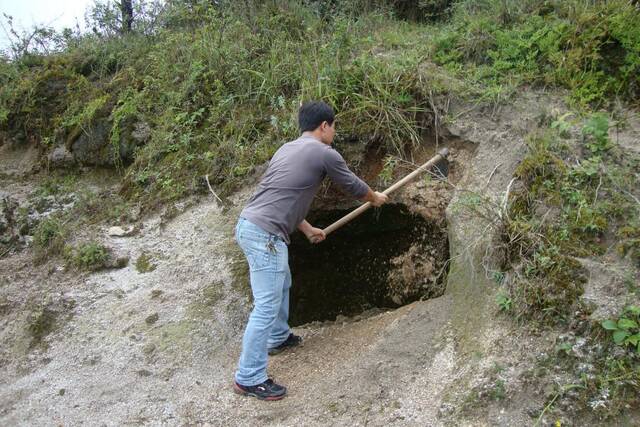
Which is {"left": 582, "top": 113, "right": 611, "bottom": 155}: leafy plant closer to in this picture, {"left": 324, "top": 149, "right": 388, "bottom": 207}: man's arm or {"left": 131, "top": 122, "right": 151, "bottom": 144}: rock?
{"left": 324, "top": 149, "right": 388, "bottom": 207}: man's arm

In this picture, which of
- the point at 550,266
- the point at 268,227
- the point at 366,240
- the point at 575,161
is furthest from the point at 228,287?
the point at 575,161

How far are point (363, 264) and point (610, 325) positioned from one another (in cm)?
292

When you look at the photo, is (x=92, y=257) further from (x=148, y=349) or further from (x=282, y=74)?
(x=282, y=74)

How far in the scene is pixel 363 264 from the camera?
19.4 feet

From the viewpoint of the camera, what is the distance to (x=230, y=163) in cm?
566

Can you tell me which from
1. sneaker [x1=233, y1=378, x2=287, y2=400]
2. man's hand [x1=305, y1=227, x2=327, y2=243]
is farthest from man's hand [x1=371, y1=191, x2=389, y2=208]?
sneaker [x1=233, y1=378, x2=287, y2=400]

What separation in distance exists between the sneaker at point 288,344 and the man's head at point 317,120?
153 cm

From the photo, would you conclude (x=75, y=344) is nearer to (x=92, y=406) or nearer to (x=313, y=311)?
(x=92, y=406)

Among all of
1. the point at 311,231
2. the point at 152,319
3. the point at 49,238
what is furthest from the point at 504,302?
the point at 49,238

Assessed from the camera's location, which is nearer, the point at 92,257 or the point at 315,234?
the point at 315,234

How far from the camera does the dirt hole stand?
546 centimetres

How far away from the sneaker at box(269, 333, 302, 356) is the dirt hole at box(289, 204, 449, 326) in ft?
2.86

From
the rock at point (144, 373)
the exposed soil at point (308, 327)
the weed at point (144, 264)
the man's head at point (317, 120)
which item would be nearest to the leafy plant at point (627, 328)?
the exposed soil at point (308, 327)

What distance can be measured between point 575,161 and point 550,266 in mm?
956
